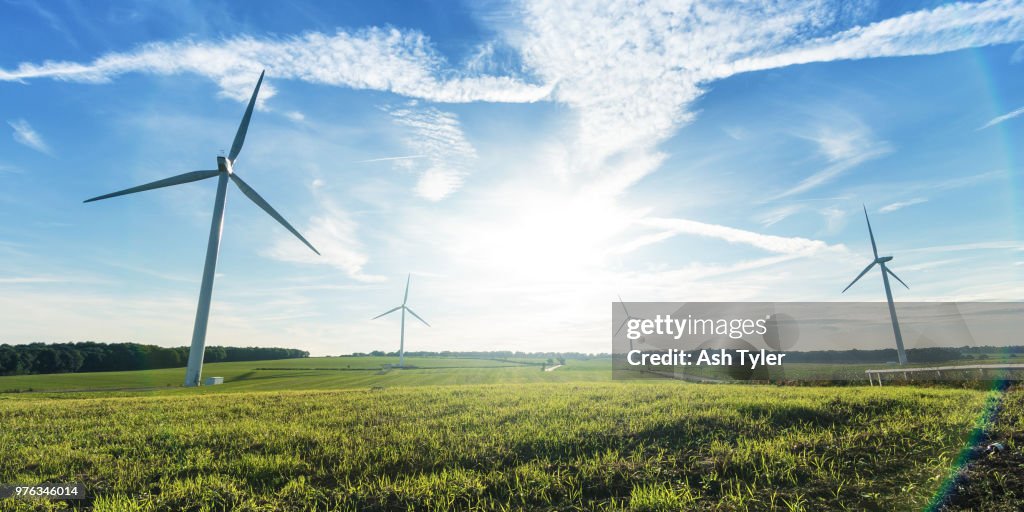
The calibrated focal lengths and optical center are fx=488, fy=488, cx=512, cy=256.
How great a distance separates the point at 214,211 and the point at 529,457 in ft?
153

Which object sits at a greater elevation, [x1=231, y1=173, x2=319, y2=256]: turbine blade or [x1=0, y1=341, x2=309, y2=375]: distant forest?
[x1=231, y1=173, x2=319, y2=256]: turbine blade

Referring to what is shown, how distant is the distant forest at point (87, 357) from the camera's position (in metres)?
108

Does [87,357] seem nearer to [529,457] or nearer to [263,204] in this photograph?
[263,204]

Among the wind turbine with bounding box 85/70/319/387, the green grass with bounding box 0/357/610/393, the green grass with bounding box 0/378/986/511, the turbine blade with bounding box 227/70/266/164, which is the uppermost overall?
the turbine blade with bounding box 227/70/266/164

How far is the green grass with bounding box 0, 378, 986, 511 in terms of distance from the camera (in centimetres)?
753

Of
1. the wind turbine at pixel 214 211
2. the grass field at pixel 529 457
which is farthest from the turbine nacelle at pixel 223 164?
the grass field at pixel 529 457

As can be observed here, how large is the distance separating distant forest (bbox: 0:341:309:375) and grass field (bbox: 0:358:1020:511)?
131979mm

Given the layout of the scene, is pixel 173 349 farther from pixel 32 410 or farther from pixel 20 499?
pixel 20 499

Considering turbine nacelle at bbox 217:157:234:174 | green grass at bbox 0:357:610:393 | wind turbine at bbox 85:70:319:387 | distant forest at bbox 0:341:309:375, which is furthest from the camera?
distant forest at bbox 0:341:309:375

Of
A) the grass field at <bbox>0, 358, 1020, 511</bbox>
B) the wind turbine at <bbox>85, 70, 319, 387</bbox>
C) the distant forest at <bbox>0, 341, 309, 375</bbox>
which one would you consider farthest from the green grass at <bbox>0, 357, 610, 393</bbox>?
the grass field at <bbox>0, 358, 1020, 511</bbox>

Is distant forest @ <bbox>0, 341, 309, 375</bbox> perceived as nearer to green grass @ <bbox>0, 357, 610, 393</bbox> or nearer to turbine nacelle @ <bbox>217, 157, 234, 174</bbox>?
green grass @ <bbox>0, 357, 610, 393</bbox>

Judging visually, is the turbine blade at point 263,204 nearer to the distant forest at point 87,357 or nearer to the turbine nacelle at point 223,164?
the turbine nacelle at point 223,164

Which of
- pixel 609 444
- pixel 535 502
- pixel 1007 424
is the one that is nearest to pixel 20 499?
pixel 535 502

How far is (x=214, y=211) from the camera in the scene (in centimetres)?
4578
